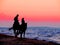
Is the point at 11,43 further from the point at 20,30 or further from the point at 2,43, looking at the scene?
the point at 20,30

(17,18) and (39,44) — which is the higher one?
(17,18)

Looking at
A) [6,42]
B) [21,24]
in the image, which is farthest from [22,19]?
[6,42]

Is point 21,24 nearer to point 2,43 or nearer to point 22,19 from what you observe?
point 22,19

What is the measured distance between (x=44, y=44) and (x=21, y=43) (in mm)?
2851

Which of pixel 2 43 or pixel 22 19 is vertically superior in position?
pixel 22 19

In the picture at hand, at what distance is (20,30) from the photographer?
35625mm

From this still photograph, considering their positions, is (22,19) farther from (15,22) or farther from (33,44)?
(33,44)

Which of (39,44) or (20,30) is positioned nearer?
(39,44)

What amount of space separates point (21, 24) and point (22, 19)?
0.58m

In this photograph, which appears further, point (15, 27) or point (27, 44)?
point (15, 27)

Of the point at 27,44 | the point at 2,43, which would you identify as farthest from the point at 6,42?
the point at 27,44

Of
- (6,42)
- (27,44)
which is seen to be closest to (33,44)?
(27,44)

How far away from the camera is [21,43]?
105 feet

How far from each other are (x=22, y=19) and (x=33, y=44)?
394 cm
